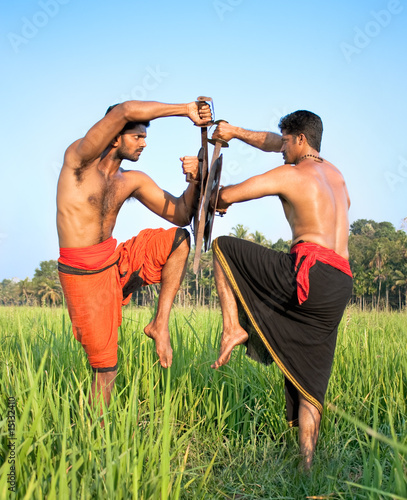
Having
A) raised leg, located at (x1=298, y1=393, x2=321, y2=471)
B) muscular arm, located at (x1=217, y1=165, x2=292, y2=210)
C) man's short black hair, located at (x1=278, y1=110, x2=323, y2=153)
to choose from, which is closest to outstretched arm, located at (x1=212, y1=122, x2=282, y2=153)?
man's short black hair, located at (x1=278, y1=110, x2=323, y2=153)

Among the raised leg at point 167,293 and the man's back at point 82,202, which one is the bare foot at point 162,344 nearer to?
the raised leg at point 167,293

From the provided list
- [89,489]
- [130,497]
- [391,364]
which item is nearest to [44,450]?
[89,489]

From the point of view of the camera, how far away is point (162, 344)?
339 cm

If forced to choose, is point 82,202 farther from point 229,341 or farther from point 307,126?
point 307,126

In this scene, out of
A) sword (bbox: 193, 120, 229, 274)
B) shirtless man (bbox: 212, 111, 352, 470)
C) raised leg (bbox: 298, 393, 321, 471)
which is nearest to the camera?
raised leg (bbox: 298, 393, 321, 471)

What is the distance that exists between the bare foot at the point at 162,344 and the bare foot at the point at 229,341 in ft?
1.59

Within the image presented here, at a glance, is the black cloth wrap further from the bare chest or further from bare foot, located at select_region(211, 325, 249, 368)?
the bare chest

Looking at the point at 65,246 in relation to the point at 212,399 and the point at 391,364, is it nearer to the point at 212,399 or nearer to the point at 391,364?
the point at 212,399

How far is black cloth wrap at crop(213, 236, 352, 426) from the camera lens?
10.1 ft

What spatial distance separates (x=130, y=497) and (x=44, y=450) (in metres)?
0.41

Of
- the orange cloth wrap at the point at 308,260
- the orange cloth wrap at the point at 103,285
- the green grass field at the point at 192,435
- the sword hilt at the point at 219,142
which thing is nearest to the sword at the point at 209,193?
the sword hilt at the point at 219,142

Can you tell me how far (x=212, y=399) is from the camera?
12.3ft

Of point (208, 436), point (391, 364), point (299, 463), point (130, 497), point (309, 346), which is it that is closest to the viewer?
point (130, 497)

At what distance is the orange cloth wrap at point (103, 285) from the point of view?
3.36 m
